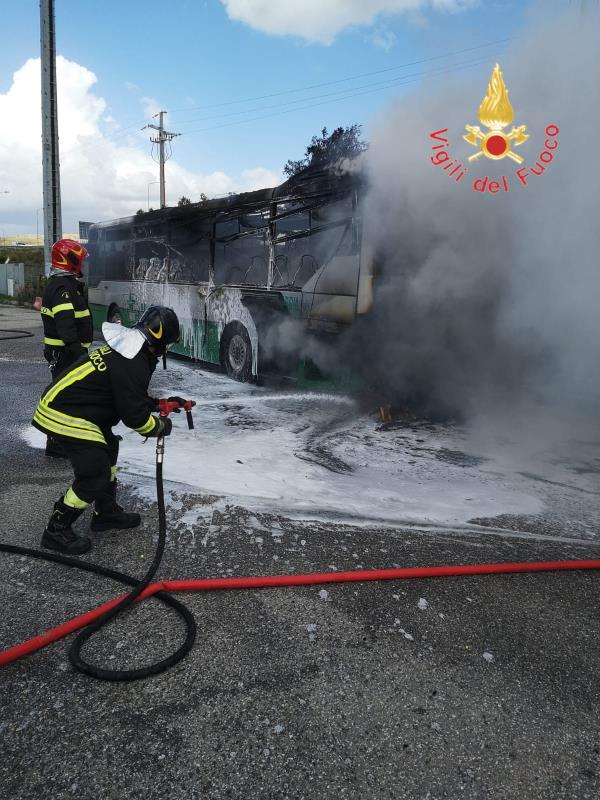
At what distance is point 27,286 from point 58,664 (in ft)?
92.9

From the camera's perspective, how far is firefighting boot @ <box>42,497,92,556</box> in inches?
128

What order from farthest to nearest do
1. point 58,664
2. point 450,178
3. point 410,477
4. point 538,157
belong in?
1. point 450,178
2. point 538,157
3. point 410,477
4. point 58,664

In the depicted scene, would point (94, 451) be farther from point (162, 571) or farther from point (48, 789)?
point (48, 789)

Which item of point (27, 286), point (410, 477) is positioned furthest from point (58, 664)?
point (27, 286)

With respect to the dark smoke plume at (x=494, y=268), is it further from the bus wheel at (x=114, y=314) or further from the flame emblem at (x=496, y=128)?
the bus wheel at (x=114, y=314)

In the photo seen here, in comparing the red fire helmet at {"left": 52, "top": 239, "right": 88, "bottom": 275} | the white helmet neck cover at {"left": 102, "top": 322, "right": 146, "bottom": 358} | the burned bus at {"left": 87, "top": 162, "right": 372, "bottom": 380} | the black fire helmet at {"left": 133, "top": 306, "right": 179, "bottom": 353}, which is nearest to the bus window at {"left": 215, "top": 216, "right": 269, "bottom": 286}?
the burned bus at {"left": 87, "top": 162, "right": 372, "bottom": 380}

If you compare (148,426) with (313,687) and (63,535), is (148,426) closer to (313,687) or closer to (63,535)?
(63,535)

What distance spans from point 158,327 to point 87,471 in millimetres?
865

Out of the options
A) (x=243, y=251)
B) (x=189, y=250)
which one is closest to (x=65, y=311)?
(x=243, y=251)

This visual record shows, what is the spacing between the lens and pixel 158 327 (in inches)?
126

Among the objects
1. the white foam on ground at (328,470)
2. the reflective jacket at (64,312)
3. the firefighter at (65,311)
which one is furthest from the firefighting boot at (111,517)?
the reflective jacket at (64,312)

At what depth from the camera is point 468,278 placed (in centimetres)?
588

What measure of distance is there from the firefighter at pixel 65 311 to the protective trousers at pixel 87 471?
1632 mm

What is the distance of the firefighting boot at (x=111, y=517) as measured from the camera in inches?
138
